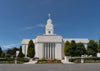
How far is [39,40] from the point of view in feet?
129

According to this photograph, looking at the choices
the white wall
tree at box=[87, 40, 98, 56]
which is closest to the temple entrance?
the white wall

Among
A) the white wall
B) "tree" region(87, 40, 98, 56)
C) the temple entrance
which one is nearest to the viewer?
"tree" region(87, 40, 98, 56)

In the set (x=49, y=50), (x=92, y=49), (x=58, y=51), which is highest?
(x=92, y=49)

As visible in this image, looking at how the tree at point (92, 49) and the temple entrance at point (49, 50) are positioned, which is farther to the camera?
the temple entrance at point (49, 50)

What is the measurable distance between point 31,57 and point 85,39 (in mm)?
31433

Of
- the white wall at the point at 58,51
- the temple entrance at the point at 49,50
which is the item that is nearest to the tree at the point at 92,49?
the white wall at the point at 58,51

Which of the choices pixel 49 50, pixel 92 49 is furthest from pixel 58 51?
pixel 92 49

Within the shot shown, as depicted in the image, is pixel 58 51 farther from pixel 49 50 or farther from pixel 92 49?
pixel 92 49

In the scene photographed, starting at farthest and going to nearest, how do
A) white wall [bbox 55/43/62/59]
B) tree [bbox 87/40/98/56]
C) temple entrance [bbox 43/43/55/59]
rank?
1. temple entrance [bbox 43/43/55/59]
2. white wall [bbox 55/43/62/59]
3. tree [bbox 87/40/98/56]

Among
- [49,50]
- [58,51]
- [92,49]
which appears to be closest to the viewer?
[92,49]

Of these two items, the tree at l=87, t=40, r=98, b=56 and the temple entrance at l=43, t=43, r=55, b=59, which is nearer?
the tree at l=87, t=40, r=98, b=56

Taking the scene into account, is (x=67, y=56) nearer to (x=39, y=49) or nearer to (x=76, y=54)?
(x=76, y=54)

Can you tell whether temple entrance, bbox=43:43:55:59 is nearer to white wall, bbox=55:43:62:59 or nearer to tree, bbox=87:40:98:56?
white wall, bbox=55:43:62:59

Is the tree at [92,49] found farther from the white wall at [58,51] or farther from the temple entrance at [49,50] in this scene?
the temple entrance at [49,50]
